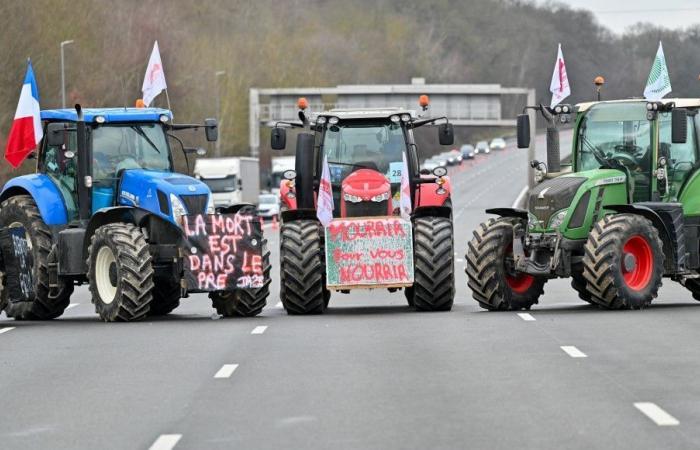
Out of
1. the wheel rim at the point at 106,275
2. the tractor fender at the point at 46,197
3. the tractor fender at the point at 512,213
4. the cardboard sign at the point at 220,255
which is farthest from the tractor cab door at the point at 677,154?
the tractor fender at the point at 46,197

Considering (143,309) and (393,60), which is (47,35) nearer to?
(143,309)

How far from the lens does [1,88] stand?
232 feet

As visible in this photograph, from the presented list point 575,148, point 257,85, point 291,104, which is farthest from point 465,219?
point 575,148

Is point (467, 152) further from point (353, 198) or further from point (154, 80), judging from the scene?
point (353, 198)

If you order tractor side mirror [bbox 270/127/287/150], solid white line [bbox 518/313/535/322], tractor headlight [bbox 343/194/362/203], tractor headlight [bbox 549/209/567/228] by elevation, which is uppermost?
tractor side mirror [bbox 270/127/287/150]

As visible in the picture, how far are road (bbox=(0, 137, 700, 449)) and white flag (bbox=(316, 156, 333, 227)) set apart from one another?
4.42 ft

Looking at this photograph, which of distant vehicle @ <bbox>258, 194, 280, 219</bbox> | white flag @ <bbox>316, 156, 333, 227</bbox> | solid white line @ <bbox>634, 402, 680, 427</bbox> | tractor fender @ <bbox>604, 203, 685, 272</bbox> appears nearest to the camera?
solid white line @ <bbox>634, 402, 680, 427</bbox>

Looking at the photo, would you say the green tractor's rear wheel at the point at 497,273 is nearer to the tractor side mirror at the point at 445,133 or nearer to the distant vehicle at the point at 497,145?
the tractor side mirror at the point at 445,133

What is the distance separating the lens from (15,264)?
23.2 m

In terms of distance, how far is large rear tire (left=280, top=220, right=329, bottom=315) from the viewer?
75.8 feet

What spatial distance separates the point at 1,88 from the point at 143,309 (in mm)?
49441

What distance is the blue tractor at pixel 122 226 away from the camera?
23062 millimetres

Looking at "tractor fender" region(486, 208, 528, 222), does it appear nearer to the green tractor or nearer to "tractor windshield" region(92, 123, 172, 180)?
the green tractor

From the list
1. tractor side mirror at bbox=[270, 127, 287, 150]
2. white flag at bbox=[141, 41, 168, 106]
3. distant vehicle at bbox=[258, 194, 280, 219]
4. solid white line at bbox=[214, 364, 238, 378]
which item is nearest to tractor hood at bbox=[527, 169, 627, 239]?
tractor side mirror at bbox=[270, 127, 287, 150]
